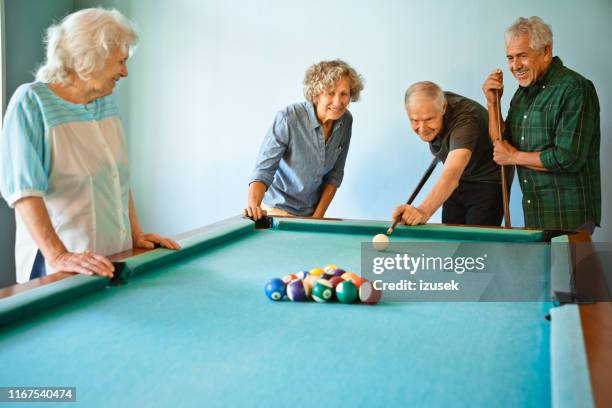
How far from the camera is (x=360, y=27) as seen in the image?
400 cm

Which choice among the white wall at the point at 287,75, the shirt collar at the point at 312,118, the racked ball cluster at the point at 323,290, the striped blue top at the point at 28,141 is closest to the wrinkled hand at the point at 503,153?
the white wall at the point at 287,75

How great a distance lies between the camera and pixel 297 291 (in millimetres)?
1465

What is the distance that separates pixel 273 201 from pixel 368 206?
3.37 feet

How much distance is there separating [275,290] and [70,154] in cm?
83

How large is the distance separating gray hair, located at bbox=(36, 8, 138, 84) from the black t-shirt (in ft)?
5.42

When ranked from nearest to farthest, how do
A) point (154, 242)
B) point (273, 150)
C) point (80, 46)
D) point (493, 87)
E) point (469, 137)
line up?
1. point (80, 46)
2. point (154, 242)
3. point (469, 137)
4. point (273, 150)
5. point (493, 87)

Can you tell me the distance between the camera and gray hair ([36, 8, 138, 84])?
1.82 metres

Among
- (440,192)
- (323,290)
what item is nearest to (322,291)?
(323,290)

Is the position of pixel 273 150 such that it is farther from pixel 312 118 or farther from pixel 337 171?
pixel 337 171

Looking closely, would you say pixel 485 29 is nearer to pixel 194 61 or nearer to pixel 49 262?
pixel 194 61

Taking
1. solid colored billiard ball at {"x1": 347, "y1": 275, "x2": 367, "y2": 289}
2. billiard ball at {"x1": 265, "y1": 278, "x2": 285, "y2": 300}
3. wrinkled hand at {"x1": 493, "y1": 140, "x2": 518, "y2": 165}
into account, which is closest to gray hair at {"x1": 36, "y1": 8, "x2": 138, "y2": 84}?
billiard ball at {"x1": 265, "y1": 278, "x2": 285, "y2": 300}

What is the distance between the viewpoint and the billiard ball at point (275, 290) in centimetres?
148

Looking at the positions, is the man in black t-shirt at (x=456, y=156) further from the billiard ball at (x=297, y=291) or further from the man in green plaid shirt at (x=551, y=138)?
the billiard ball at (x=297, y=291)

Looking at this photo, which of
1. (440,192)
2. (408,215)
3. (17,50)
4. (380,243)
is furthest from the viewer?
(17,50)
